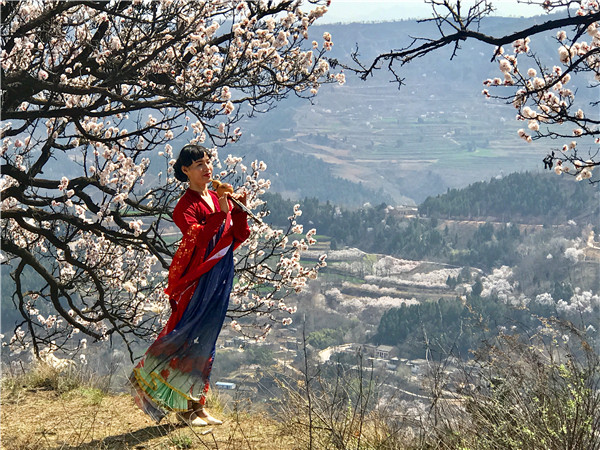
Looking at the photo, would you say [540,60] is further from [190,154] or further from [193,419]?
[193,419]

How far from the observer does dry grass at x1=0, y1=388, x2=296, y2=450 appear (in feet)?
18.0

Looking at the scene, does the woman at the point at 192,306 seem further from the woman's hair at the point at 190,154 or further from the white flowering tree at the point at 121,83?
the white flowering tree at the point at 121,83

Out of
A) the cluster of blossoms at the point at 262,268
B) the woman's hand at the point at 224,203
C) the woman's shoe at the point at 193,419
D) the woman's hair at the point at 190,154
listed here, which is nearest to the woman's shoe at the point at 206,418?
the woman's shoe at the point at 193,419

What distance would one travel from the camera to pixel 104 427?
6094mm

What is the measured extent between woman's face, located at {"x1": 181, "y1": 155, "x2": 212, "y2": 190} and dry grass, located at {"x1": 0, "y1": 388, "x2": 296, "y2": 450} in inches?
70.1

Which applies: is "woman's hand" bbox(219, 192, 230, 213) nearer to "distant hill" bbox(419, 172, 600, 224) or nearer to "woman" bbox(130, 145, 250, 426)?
"woman" bbox(130, 145, 250, 426)

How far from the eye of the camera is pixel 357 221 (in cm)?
14600

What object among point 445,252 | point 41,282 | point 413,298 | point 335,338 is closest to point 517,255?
point 445,252

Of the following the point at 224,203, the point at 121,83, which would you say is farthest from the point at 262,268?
the point at 224,203

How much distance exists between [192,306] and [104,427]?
157cm

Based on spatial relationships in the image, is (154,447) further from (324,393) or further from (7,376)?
(7,376)

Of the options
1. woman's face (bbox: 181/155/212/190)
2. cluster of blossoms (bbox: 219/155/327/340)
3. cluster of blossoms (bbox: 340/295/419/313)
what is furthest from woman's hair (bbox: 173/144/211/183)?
cluster of blossoms (bbox: 340/295/419/313)

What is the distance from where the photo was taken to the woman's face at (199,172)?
18.1ft

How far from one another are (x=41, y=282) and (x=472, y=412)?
3175 inches
